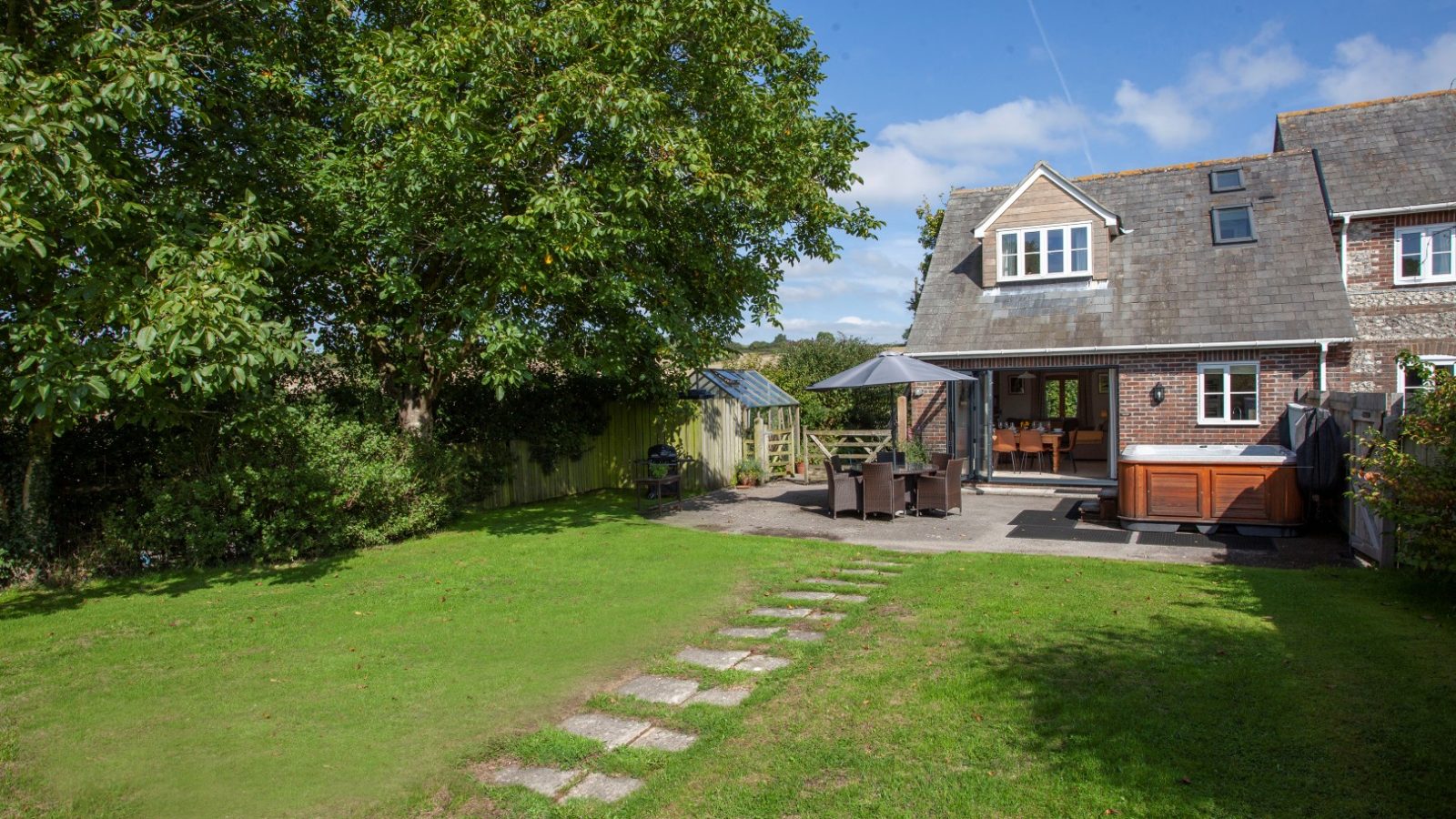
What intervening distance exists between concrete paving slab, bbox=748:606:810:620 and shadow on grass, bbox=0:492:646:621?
516 centimetres

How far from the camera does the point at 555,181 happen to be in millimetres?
9930

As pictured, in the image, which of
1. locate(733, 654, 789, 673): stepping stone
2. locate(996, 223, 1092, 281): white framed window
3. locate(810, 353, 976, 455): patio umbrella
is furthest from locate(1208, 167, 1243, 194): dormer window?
locate(733, 654, 789, 673): stepping stone

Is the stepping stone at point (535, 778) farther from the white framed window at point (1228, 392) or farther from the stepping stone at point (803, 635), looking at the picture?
the white framed window at point (1228, 392)

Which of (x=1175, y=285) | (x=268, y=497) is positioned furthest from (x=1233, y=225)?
(x=268, y=497)

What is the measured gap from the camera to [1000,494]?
56.7 feet

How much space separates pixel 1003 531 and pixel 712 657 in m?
7.34

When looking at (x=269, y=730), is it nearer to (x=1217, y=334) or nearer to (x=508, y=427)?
(x=508, y=427)

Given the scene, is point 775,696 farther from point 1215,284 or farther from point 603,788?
point 1215,284

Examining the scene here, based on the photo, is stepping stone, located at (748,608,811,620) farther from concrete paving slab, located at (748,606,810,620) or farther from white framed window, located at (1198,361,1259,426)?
white framed window, located at (1198,361,1259,426)

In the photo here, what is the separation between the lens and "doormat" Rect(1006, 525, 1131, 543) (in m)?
11.7

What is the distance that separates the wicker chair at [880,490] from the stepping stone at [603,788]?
9700 mm

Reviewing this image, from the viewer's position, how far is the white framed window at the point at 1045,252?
1866cm

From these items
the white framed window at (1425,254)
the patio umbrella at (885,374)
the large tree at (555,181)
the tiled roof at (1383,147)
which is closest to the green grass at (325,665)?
the large tree at (555,181)

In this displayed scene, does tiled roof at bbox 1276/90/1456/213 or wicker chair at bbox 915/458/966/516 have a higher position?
tiled roof at bbox 1276/90/1456/213
